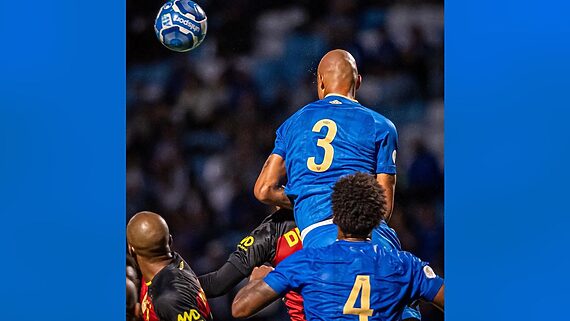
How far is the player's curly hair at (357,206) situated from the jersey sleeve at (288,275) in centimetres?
21

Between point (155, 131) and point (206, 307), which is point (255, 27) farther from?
point (206, 307)

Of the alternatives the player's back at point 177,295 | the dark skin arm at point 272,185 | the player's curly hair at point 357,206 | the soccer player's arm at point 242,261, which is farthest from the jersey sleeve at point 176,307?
the player's curly hair at point 357,206

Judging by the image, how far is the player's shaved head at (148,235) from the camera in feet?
19.8

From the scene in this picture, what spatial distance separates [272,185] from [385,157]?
622 millimetres

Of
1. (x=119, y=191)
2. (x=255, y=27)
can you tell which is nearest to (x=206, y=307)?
(x=119, y=191)

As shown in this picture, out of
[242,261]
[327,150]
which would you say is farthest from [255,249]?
[327,150]

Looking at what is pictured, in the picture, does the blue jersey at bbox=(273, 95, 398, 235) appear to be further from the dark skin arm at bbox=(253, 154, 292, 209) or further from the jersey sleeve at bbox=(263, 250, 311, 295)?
the jersey sleeve at bbox=(263, 250, 311, 295)

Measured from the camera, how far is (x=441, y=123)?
20.4ft

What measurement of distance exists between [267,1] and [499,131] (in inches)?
58.9

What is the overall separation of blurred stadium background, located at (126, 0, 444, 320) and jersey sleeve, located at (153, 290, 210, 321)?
1.75 ft

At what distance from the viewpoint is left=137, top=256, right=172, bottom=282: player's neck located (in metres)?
5.98

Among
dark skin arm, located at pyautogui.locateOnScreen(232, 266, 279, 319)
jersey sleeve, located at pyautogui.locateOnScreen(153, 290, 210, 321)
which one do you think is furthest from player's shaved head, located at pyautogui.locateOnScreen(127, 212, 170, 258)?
dark skin arm, located at pyautogui.locateOnScreen(232, 266, 279, 319)

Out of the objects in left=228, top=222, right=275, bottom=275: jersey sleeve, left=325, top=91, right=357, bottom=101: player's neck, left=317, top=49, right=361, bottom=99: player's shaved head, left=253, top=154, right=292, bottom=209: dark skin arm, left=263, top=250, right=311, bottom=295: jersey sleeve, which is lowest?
left=228, top=222, right=275, bottom=275: jersey sleeve

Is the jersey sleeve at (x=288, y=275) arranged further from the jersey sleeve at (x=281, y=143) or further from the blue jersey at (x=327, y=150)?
the jersey sleeve at (x=281, y=143)
